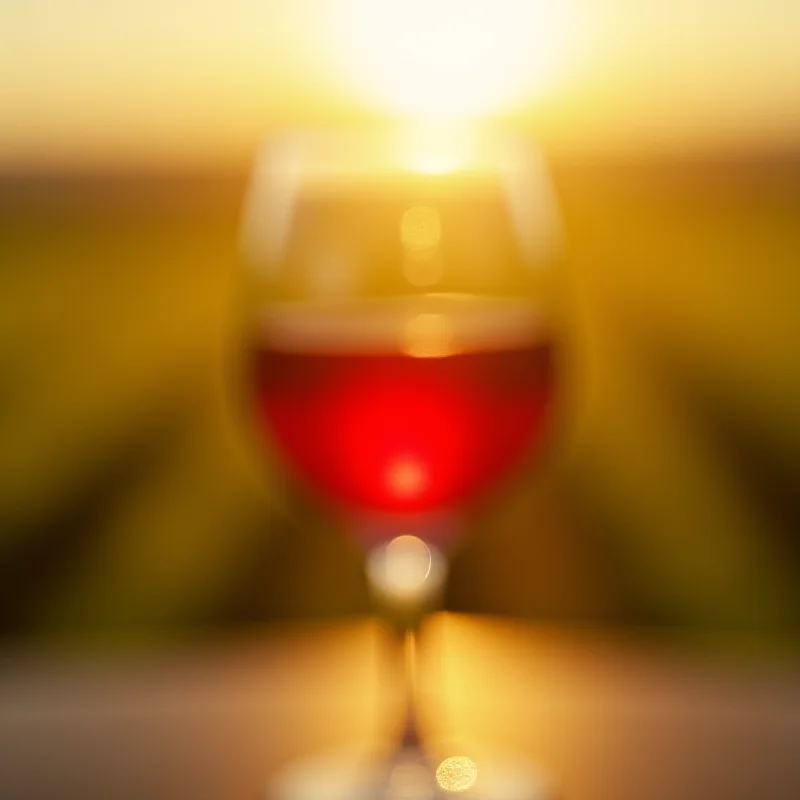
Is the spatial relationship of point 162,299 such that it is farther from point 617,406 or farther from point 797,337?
point 797,337

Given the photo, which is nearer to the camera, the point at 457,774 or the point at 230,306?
the point at 457,774

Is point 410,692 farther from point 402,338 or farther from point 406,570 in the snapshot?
point 402,338

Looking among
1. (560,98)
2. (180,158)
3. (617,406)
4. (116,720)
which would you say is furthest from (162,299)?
(116,720)

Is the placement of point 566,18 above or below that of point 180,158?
above

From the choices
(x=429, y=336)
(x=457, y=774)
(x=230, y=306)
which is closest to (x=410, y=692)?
(x=457, y=774)

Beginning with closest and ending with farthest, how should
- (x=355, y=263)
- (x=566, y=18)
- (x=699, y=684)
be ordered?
(x=355, y=263)
(x=699, y=684)
(x=566, y=18)
